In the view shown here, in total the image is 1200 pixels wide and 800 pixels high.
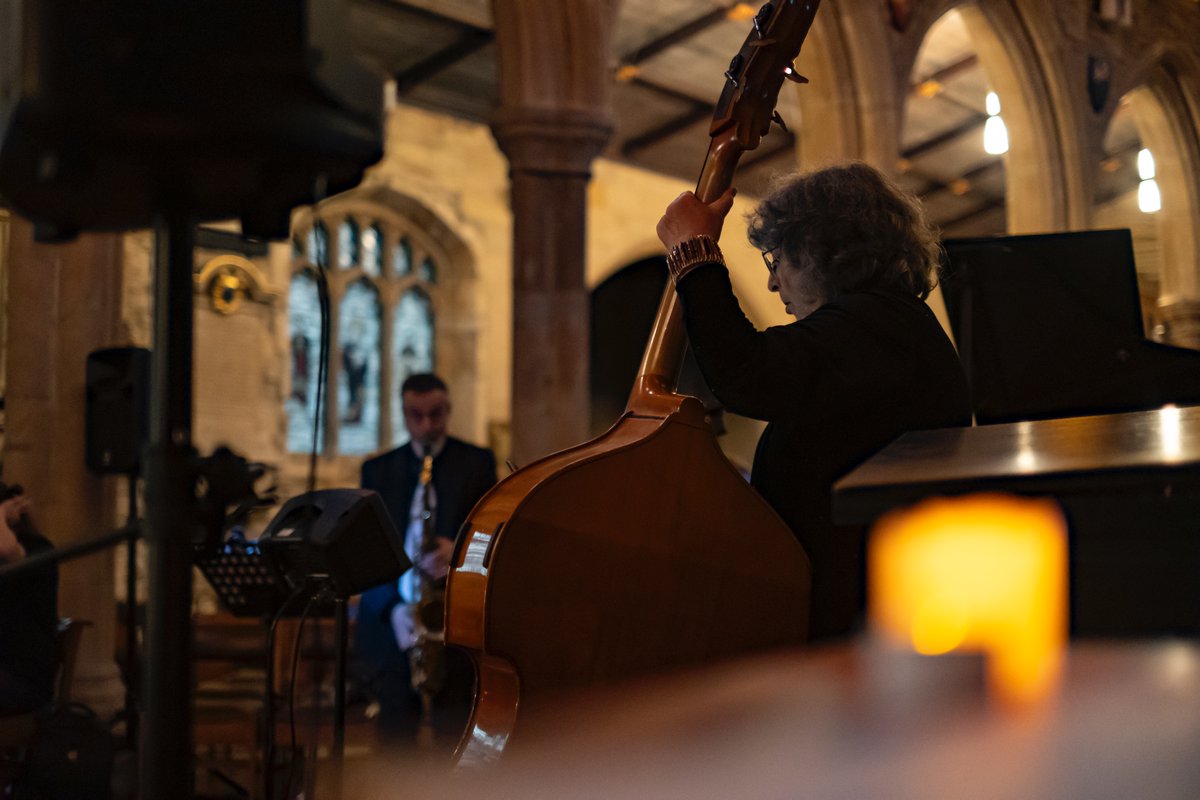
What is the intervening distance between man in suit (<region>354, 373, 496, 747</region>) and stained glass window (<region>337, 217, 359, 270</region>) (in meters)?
7.83

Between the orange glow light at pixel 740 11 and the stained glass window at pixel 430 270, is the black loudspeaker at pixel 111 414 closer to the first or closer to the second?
the orange glow light at pixel 740 11

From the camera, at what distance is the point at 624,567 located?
1.76m

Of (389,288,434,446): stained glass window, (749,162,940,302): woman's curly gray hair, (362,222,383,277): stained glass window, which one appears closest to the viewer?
(749,162,940,302): woman's curly gray hair

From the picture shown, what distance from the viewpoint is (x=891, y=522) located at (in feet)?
2.15

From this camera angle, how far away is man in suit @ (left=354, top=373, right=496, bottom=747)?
15.8 ft

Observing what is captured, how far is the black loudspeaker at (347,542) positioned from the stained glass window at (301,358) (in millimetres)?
10066

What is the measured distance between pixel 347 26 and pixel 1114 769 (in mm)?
1093

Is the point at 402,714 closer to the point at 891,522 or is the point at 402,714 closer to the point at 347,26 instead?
the point at 347,26

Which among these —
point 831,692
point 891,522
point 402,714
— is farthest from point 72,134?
point 402,714

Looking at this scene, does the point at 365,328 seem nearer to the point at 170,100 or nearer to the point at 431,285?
the point at 431,285

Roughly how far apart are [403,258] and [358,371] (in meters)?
1.28

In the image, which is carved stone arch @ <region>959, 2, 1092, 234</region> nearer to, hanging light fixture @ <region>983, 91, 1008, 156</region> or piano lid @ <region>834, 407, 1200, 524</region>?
hanging light fixture @ <region>983, 91, 1008, 156</region>

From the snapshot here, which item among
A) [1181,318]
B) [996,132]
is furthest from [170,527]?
[1181,318]

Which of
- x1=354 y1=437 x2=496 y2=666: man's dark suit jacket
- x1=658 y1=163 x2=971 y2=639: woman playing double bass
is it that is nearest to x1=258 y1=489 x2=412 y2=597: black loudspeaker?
x1=658 y1=163 x2=971 y2=639: woman playing double bass
